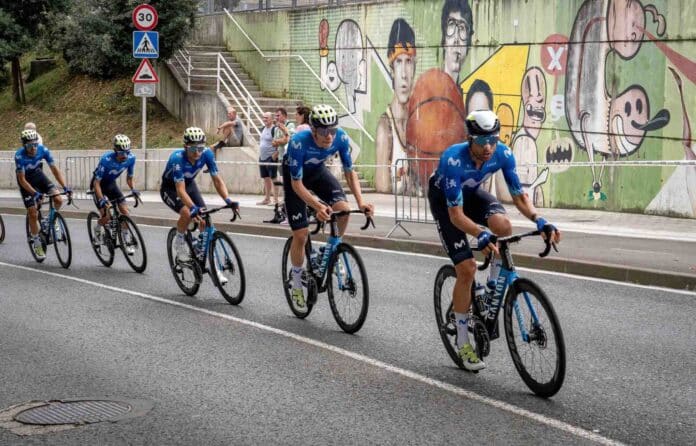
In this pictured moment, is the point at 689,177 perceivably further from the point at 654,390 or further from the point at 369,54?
the point at 654,390

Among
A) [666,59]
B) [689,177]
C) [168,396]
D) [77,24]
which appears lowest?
[168,396]

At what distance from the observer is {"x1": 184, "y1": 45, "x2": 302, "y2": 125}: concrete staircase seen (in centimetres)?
2852

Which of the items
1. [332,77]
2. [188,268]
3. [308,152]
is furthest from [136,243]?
[332,77]

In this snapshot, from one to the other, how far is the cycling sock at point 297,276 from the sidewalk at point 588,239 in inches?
171

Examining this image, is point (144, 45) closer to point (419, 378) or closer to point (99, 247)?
point (99, 247)

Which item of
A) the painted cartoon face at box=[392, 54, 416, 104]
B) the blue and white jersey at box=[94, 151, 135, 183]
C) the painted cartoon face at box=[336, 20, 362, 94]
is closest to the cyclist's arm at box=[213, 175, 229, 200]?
the blue and white jersey at box=[94, 151, 135, 183]

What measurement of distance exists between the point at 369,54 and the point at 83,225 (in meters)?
7.67

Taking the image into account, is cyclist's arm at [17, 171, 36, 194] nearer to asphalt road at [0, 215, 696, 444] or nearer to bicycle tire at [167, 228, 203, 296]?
asphalt road at [0, 215, 696, 444]

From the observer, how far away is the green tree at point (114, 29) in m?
29.6

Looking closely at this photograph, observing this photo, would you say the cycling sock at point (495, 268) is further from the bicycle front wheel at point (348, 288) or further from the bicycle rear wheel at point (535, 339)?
the bicycle front wheel at point (348, 288)

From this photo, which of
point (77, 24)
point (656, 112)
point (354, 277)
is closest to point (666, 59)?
point (656, 112)

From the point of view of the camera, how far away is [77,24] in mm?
30000

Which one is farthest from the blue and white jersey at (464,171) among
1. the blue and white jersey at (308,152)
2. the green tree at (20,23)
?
the green tree at (20,23)

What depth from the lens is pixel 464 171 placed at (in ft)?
25.5
